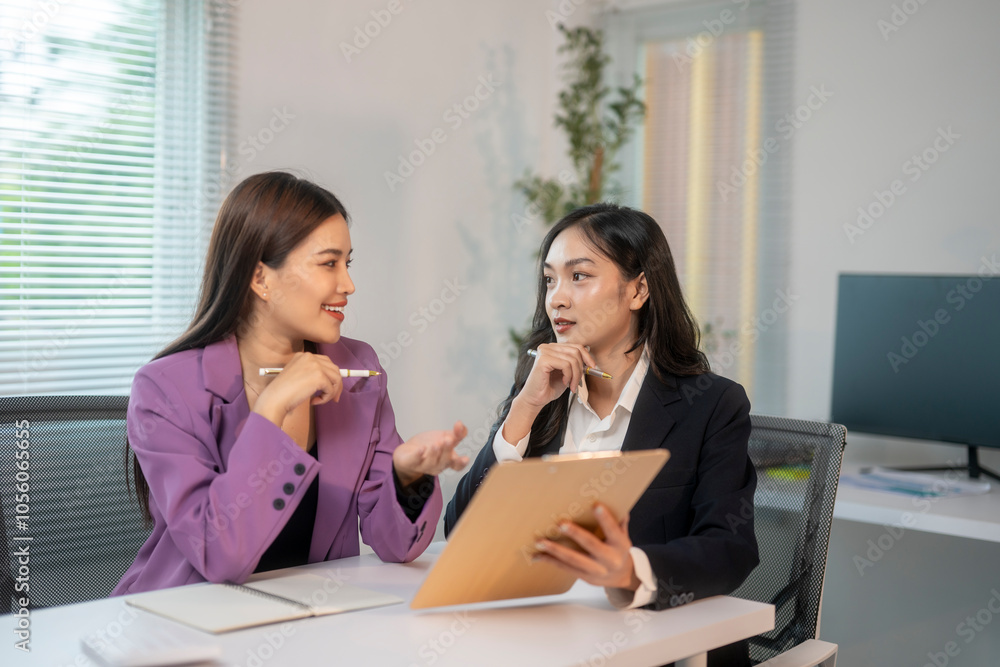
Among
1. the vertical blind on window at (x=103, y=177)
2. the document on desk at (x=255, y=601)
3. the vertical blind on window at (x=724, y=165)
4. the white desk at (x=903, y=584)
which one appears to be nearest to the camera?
the document on desk at (x=255, y=601)

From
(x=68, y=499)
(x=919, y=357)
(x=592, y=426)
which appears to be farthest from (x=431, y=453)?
(x=919, y=357)

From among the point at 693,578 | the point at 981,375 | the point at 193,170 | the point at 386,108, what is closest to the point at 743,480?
the point at 693,578

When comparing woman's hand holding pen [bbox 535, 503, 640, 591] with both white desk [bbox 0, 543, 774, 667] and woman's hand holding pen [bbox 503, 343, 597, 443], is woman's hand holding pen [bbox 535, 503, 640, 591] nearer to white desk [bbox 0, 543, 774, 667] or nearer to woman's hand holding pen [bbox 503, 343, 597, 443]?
white desk [bbox 0, 543, 774, 667]

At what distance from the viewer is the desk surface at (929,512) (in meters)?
2.32

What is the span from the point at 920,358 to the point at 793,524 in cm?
141

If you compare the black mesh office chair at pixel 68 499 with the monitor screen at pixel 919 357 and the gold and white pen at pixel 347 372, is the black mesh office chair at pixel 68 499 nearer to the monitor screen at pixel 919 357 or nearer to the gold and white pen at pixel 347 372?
the gold and white pen at pixel 347 372

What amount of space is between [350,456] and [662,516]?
0.58 m

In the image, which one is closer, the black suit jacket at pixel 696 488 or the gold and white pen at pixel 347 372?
the black suit jacket at pixel 696 488

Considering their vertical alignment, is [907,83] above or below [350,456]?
above

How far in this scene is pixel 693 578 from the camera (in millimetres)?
1360

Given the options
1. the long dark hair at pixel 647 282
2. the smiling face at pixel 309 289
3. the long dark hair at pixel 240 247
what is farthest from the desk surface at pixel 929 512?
the long dark hair at pixel 240 247

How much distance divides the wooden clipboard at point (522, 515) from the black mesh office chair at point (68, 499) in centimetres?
72

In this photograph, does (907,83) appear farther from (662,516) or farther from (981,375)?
(662,516)

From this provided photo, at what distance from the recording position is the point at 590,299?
6.15 feet
